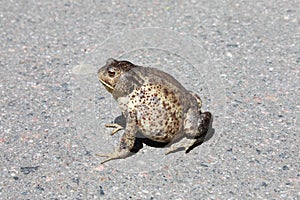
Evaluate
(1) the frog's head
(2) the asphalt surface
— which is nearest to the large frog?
(1) the frog's head

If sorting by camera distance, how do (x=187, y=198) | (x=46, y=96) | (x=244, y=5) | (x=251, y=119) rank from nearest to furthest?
(x=187, y=198), (x=251, y=119), (x=46, y=96), (x=244, y=5)

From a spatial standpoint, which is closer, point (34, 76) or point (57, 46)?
point (34, 76)

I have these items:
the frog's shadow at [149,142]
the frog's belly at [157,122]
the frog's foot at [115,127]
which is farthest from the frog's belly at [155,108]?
the frog's foot at [115,127]

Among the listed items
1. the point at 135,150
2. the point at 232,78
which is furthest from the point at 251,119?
the point at 135,150

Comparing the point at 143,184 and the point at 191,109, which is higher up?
the point at 191,109

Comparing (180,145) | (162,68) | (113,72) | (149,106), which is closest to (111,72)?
(113,72)

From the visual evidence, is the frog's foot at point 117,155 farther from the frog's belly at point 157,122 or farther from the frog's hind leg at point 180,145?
the frog's hind leg at point 180,145

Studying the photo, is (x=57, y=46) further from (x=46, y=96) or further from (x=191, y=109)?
(x=191, y=109)

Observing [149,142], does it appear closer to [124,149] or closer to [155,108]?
[124,149]
